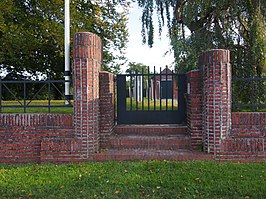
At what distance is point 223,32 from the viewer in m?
9.16

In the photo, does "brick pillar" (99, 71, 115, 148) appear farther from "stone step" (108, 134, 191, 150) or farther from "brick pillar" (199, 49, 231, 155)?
"brick pillar" (199, 49, 231, 155)

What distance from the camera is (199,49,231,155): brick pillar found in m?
5.20

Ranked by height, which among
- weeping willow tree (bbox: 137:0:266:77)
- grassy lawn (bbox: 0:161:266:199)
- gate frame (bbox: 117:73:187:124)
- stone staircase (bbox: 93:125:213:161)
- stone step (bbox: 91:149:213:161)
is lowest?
grassy lawn (bbox: 0:161:266:199)

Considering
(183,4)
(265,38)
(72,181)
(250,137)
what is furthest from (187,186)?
(183,4)

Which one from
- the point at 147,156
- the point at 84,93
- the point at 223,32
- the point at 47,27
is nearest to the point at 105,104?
the point at 84,93

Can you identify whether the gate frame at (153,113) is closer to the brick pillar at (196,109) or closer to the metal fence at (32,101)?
the brick pillar at (196,109)

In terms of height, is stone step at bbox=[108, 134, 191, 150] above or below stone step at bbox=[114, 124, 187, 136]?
below

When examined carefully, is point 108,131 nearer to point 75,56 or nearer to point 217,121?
point 75,56

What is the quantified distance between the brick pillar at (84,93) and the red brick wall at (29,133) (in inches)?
10.2

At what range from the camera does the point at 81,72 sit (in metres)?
5.22

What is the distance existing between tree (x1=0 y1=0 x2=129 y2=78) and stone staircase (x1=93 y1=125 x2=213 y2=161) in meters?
7.14

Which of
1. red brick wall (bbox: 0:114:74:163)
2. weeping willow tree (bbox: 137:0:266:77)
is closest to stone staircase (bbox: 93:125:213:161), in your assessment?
red brick wall (bbox: 0:114:74:163)

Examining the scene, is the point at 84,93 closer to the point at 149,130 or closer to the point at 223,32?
the point at 149,130

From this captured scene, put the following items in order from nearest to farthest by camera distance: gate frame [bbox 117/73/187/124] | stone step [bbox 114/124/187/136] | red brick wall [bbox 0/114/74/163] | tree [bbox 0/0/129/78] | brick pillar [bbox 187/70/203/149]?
red brick wall [bbox 0/114/74/163], brick pillar [bbox 187/70/203/149], stone step [bbox 114/124/187/136], gate frame [bbox 117/73/187/124], tree [bbox 0/0/129/78]
